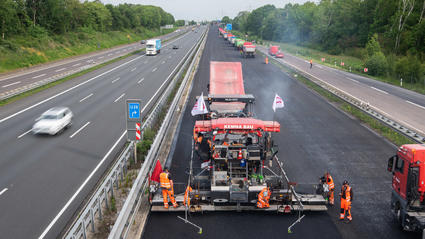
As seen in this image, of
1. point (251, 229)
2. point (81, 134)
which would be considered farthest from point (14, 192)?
point (251, 229)

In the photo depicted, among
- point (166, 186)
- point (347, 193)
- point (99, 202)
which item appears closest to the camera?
point (99, 202)

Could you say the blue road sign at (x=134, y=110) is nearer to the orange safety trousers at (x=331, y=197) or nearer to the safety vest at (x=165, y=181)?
the safety vest at (x=165, y=181)

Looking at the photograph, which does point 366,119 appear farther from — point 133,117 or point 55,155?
point 55,155

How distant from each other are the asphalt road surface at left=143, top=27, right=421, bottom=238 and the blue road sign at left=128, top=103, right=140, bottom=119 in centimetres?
299

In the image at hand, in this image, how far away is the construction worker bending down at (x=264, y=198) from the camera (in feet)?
40.0

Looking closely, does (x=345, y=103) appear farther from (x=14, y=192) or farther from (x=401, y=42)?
(x=401, y=42)

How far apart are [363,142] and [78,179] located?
1631cm

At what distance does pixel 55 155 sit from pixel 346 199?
14462 mm

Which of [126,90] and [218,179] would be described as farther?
[126,90]

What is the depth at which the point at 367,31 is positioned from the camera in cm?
9206

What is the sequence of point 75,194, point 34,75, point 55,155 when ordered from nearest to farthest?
point 75,194 < point 55,155 < point 34,75

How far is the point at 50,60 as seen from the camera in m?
59.3

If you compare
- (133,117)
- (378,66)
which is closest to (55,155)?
(133,117)

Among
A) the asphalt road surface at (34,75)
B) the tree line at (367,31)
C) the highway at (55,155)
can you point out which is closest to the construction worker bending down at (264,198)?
the highway at (55,155)
